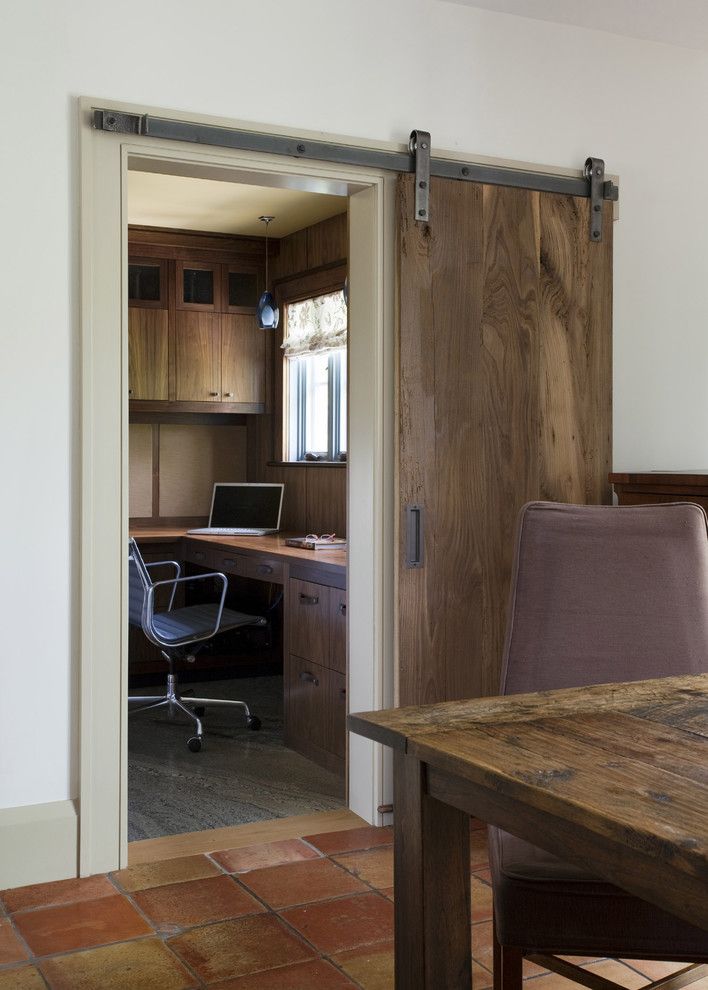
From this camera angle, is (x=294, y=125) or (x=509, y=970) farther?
(x=294, y=125)

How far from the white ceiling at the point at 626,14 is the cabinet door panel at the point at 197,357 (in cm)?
323

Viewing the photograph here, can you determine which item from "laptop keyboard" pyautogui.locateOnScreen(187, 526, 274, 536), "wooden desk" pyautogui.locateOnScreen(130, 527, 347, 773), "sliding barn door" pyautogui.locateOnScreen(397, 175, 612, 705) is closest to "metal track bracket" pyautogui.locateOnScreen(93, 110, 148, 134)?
"sliding barn door" pyautogui.locateOnScreen(397, 175, 612, 705)

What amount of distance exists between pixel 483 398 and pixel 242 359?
127 inches

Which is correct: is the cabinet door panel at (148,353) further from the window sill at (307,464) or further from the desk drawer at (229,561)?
the desk drawer at (229,561)

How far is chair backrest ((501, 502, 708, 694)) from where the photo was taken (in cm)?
212

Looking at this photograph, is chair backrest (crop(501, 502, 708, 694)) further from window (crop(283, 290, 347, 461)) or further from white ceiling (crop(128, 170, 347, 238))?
window (crop(283, 290, 347, 461))

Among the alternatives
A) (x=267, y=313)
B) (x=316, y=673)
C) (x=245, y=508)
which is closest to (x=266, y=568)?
(x=316, y=673)

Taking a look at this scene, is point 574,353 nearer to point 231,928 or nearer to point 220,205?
point 231,928

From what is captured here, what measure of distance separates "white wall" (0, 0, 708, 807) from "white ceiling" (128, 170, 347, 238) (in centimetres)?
178

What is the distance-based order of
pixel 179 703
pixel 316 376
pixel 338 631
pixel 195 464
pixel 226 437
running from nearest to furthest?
pixel 338 631, pixel 179 703, pixel 316 376, pixel 195 464, pixel 226 437

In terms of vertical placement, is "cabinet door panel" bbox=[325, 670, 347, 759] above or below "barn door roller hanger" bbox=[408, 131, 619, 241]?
below

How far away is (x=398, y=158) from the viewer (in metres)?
3.32

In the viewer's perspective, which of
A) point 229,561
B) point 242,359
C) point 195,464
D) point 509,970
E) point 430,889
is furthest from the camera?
point 195,464

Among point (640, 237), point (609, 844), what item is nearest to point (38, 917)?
point (609, 844)
